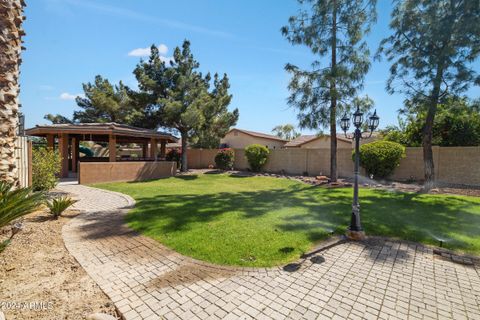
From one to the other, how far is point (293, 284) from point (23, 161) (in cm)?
702

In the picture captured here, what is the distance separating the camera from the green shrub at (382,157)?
512 inches

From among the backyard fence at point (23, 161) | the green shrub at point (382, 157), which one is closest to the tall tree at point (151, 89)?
the backyard fence at point (23, 161)

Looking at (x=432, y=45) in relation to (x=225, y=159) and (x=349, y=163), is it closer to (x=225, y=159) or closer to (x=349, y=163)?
(x=349, y=163)

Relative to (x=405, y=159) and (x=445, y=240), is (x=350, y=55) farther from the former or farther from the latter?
(x=445, y=240)

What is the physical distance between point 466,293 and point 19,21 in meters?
9.04

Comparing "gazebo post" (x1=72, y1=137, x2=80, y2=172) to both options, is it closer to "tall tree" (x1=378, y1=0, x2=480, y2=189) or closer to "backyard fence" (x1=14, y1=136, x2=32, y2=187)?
"backyard fence" (x1=14, y1=136, x2=32, y2=187)

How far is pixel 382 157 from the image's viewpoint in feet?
42.7

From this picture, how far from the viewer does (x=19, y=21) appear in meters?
5.03

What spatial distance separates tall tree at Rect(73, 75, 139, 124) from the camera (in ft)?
76.6

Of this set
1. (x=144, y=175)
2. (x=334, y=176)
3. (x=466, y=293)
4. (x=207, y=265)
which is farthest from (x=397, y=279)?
(x=144, y=175)

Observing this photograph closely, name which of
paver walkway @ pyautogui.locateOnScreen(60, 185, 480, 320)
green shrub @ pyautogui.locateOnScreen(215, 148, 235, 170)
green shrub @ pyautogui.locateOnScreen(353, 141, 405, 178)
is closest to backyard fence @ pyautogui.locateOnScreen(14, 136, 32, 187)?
paver walkway @ pyautogui.locateOnScreen(60, 185, 480, 320)

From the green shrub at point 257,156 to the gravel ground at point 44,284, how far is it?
576 inches

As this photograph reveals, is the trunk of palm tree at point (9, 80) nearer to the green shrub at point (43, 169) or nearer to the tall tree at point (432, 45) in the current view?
the green shrub at point (43, 169)

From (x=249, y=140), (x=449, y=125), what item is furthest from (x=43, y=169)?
(x=249, y=140)
